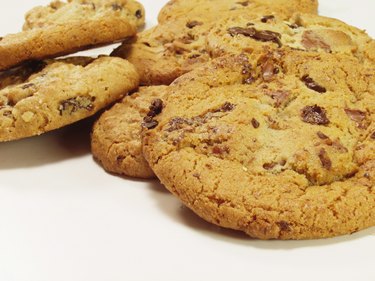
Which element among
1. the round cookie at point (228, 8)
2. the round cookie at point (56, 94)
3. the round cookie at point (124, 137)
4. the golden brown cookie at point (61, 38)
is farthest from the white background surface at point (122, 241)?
the round cookie at point (228, 8)

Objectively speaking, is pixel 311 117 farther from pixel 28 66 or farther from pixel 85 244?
pixel 28 66

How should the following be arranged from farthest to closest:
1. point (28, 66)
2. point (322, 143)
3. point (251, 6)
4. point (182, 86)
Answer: point (251, 6)
point (28, 66)
point (182, 86)
point (322, 143)

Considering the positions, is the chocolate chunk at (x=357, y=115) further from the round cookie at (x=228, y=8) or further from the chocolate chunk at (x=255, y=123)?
the round cookie at (x=228, y=8)

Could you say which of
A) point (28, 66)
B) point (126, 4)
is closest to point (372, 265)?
point (28, 66)

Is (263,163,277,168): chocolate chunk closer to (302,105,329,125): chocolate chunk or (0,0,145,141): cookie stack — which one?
(302,105,329,125): chocolate chunk

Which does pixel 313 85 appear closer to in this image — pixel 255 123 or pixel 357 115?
pixel 357 115

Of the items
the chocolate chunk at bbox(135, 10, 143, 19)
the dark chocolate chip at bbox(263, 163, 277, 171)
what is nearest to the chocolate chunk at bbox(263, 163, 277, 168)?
the dark chocolate chip at bbox(263, 163, 277, 171)

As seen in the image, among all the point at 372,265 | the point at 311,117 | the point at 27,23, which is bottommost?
the point at 27,23

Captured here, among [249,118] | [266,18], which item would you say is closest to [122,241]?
[249,118]
